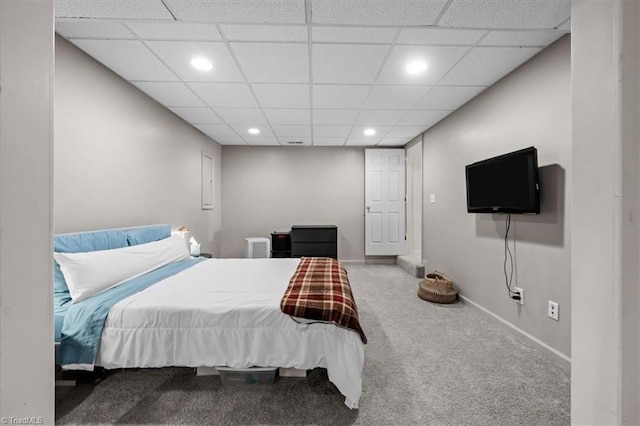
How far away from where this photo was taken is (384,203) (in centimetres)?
530

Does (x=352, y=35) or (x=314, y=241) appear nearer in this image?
(x=352, y=35)

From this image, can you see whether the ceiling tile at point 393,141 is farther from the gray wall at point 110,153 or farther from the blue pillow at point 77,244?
the blue pillow at point 77,244

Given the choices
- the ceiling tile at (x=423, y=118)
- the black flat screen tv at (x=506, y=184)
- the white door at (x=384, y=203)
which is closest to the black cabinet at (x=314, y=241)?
the white door at (x=384, y=203)

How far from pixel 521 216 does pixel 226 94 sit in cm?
319

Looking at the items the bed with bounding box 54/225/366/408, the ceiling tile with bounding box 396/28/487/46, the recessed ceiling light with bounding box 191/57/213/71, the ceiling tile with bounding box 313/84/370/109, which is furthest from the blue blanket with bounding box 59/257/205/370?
the ceiling tile with bounding box 396/28/487/46

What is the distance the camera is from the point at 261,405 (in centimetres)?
154

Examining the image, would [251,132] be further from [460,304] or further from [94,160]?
[460,304]

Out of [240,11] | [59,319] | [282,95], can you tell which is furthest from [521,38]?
[59,319]

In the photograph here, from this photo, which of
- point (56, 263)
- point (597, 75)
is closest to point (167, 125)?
point (56, 263)

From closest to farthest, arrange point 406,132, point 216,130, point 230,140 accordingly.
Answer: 1. point 216,130
2. point 406,132
3. point 230,140

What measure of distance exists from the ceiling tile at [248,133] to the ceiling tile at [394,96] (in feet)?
5.72

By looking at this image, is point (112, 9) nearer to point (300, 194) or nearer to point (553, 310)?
point (553, 310)

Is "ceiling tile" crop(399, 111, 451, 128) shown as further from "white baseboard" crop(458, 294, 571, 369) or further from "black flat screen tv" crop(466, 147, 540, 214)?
"white baseboard" crop(458, 294, 571, 369)

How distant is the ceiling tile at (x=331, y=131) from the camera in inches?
161
